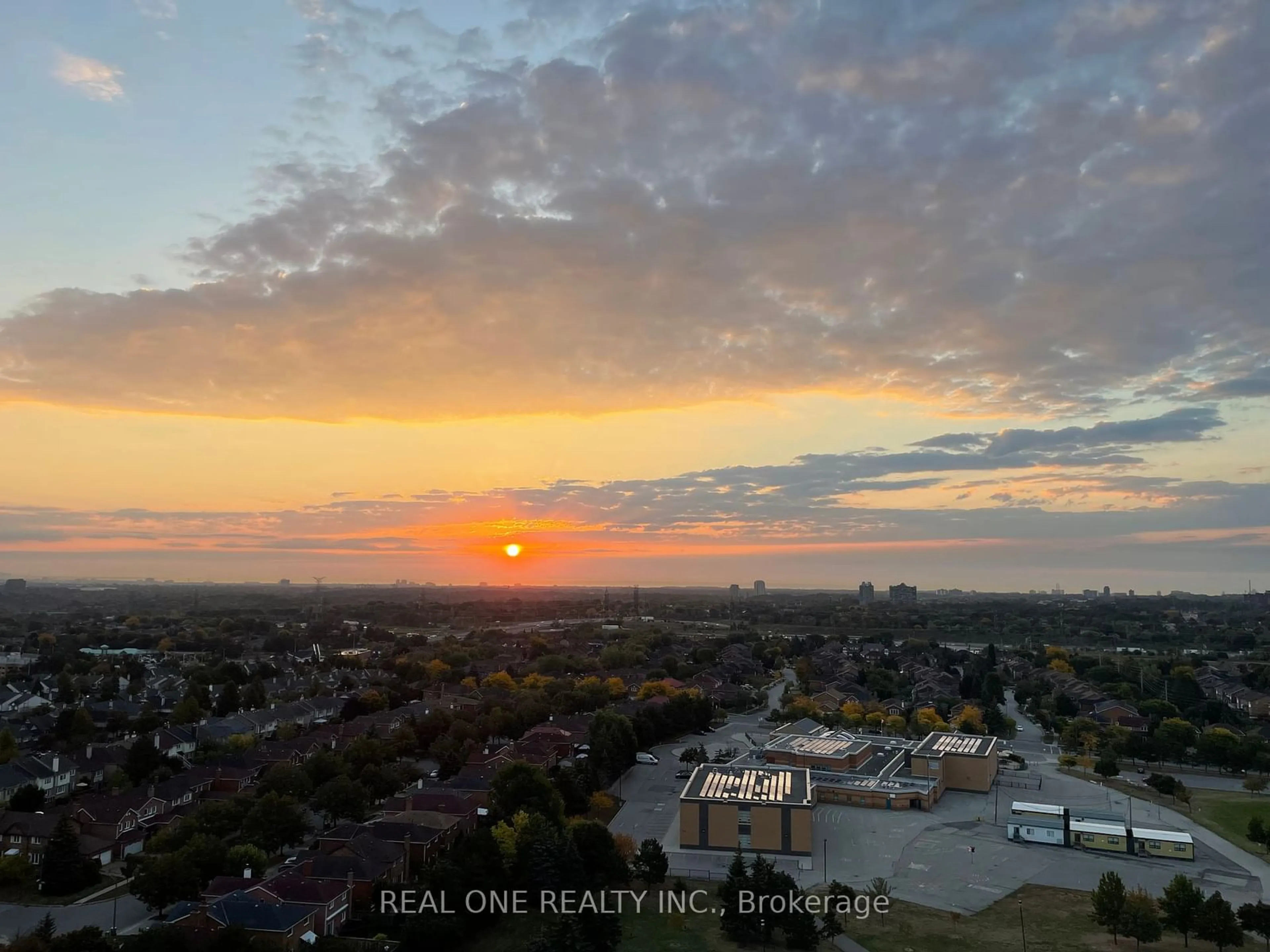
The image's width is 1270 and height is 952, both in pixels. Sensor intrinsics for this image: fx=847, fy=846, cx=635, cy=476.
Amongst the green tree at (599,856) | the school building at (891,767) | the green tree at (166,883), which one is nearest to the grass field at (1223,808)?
the school building at (891,767)

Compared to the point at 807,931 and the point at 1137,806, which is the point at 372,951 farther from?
the point at 1137,806

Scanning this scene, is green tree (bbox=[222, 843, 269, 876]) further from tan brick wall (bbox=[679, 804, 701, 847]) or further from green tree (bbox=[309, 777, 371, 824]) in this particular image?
tan brick wall (bbox=[679, 804, 701, 847])

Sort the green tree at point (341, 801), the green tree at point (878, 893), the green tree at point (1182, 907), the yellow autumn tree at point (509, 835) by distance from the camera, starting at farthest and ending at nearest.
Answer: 1. the green tree at point (341, 801)
2. the yellow autumn tree at point (509, 835)
3. the green tree at point (878, 893)
4. the green tree at point (1182, 907)

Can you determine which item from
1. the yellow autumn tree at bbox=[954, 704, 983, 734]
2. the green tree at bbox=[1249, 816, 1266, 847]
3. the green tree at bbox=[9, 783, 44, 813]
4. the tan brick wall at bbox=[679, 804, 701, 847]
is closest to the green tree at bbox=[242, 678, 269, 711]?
the green tree at bbox=[9, 783, 44, 813]

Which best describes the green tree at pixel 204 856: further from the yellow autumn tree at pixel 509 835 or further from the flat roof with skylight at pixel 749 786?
the flat roof with skylight at pixel 749 786

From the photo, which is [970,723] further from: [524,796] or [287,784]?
[287,784]

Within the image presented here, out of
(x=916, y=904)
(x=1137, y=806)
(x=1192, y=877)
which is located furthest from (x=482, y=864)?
(x=1137, y=806)
